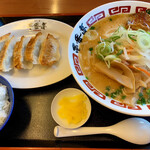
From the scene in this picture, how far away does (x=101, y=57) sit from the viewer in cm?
110

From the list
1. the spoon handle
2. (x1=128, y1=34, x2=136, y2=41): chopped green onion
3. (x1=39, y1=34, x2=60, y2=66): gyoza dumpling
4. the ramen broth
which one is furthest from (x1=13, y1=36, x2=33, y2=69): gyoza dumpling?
(x1=128, y1=34, x2=136, y2=41): chopped green onion

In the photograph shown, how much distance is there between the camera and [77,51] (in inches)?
46.6

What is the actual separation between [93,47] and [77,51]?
0.16 metres

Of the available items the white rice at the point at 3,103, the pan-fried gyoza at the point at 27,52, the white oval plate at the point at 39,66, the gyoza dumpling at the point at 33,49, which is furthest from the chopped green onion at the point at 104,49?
the white rice at the point at 3,103

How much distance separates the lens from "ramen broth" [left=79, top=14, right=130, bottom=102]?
1.09m

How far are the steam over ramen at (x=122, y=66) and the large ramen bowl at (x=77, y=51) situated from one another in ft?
0.16

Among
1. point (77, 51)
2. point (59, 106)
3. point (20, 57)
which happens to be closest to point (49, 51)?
point (20, 57)

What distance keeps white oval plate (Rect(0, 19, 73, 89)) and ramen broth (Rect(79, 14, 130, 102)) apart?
239 mm

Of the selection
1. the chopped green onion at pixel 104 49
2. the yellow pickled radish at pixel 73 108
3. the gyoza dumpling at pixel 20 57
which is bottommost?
the yellow pickled radish at pixel 73 108

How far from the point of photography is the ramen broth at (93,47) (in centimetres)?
109

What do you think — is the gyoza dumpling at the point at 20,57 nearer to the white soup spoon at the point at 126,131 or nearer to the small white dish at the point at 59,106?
the small white dish at the point at 59,106

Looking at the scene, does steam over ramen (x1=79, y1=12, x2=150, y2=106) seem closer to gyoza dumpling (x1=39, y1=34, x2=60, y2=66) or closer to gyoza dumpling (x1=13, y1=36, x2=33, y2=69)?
gyoza dumpling (x1=39, y1=34, x2=60, y2=66)

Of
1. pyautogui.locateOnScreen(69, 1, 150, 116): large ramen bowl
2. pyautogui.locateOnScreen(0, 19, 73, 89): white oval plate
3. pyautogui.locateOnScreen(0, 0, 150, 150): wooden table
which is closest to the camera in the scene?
pyautogui.locateOnScreen(69, 1, 150, 116): large ramen bowl

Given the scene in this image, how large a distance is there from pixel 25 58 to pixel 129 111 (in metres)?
1.09
